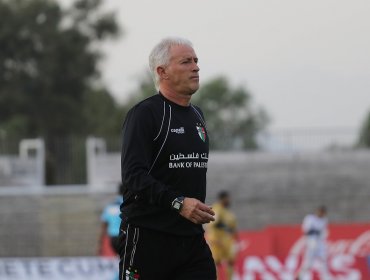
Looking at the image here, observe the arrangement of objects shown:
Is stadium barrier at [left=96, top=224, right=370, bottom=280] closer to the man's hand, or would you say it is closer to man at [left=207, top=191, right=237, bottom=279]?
man at [left=207, top=191, right=237, bottom=279]

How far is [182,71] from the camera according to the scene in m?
5.61

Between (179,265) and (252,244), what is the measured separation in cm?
1437

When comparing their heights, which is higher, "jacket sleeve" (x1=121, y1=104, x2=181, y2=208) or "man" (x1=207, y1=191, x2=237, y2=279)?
"jacket sleeve" (x1=121, y1=104, x2=181, y2=208)

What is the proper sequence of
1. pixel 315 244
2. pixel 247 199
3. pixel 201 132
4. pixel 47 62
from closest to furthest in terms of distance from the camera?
pixel 201 132
pixel 315 244
pixel 247 199
pixel 47 62

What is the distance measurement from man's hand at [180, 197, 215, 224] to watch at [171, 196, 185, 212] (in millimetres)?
19

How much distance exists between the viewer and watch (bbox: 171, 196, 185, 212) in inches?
207

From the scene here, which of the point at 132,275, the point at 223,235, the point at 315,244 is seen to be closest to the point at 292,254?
the point at 315,244

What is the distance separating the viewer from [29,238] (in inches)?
981

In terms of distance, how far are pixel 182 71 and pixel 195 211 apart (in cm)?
91

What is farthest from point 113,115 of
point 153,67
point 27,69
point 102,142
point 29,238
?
point 153,67

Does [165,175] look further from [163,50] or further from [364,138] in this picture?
[364,138]

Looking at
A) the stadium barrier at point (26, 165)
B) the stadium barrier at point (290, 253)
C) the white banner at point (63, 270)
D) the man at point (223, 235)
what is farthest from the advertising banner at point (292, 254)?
the stadium barrier at point (26, 165)

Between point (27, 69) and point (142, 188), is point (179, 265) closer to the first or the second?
point (142, 188)

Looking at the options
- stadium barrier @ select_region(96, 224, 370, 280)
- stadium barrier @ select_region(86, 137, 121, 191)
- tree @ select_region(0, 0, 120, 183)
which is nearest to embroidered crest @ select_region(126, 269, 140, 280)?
stadium barrier @ select_region(96, 224, 370, 280)
